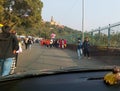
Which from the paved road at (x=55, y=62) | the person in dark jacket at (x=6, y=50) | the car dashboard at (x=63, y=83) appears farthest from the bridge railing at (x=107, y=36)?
the car dashboard at (x=63, y=83)

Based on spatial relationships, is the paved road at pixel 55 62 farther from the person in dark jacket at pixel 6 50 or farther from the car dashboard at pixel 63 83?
the car dashboard at pixel 63 83

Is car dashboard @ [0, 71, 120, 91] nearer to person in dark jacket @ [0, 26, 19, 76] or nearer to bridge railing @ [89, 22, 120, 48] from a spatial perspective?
person in dark jacket @ [0, 26, 19, 76]

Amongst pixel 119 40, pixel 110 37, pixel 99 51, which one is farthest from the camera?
pixel 99 51

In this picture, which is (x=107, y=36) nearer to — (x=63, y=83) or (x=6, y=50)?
(x=6, y=50)

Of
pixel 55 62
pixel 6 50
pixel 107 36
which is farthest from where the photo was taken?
pixel 107 36

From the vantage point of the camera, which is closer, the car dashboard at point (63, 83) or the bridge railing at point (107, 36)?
the car dashboard at point (63, 83)

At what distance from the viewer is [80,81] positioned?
3.27m

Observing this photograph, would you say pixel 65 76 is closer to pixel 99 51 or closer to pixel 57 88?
pixel 57 88

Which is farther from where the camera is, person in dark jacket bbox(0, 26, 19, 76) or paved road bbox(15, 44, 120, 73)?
paved road bbox(15, 44, 120, 73)

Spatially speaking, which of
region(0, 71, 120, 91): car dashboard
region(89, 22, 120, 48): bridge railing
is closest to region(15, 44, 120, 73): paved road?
region(89, 22, 120, 48): bridge railing

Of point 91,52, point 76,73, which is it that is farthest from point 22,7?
point 76,73

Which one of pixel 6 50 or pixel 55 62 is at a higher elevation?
pixel 6 50

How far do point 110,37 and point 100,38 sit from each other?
3698 mm

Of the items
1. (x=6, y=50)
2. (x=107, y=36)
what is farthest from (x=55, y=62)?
(x=6, y=50)
